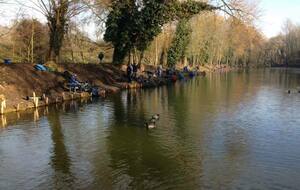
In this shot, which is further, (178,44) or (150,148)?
(178,44)

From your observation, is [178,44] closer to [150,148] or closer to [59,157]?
[150,148]

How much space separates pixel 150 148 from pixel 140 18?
108ft

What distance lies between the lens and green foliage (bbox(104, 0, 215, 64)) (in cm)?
4909

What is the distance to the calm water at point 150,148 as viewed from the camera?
14011 mm

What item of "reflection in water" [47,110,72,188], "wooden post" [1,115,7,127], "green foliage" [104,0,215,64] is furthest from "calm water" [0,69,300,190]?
"green foliage" [104,0,215,64]

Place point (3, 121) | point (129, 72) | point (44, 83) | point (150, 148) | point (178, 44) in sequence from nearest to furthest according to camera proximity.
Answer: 1. point (150, 148)
2. point (3, 121)
3. point (44, 83)
4. point (129, 72)
5. point (178, 44)

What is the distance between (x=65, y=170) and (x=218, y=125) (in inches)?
419

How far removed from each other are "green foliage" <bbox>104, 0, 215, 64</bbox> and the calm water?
2121 centimetres

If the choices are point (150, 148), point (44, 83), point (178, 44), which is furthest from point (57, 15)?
point (178, 44)

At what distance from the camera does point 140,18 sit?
162 ft

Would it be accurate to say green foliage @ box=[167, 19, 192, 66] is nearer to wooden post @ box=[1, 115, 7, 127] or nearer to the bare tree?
the bare tree

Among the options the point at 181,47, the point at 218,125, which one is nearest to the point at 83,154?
the point at 218,125

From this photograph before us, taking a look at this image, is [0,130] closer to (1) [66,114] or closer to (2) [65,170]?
(1) [66,114]

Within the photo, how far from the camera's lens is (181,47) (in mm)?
78938
